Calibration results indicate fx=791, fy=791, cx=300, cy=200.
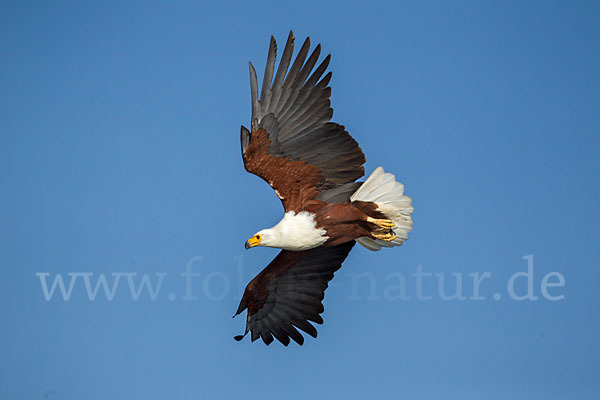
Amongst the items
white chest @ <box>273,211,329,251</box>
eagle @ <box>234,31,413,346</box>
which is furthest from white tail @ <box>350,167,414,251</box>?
white chest @ <box>273,211,329,251</box>

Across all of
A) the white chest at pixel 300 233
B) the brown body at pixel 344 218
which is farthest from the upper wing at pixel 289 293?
the white chest at pixel 300 233

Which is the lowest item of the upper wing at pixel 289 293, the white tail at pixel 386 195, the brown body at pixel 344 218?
the upper wing at pixel 289 293

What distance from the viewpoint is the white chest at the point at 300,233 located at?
9438 millimetres

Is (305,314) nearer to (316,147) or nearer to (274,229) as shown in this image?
(274,229)

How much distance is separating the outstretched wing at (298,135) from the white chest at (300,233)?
0.25 metres

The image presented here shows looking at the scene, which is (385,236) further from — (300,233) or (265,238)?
(265,238)

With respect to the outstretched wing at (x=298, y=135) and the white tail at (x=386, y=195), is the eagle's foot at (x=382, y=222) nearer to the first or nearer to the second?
the white tail at (x=386, y=195)

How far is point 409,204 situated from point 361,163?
849 millimetres

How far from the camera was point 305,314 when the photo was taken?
11.0 m

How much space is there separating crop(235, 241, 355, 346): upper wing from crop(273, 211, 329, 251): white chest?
1311mm

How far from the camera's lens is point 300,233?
30.9 ft

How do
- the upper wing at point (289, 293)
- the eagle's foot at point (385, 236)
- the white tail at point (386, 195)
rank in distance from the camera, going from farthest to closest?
the upper wing at point (289, 293), the eagle's foot at point (385, 236), the white tail at point (386, 195)

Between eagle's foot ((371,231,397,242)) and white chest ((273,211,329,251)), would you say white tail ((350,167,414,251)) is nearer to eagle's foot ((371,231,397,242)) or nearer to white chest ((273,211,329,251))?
eagle's foot ((371,231,397,242))

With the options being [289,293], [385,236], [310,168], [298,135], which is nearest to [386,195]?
[385,236]
